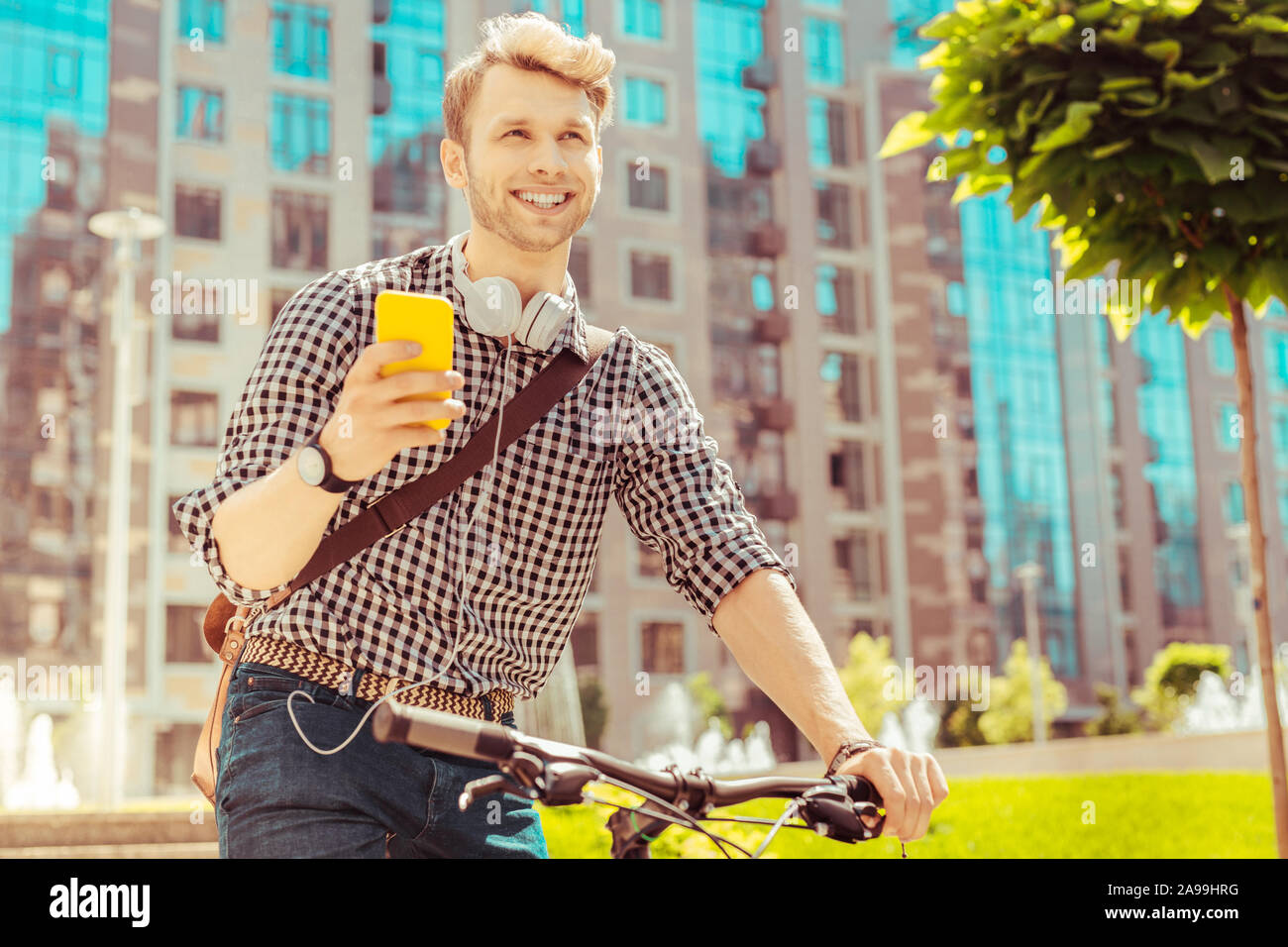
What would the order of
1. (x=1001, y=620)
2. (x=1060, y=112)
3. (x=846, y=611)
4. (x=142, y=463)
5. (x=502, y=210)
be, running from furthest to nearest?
(x=1001, y=620) → (x=846, y=611) → (x=142, y=463) → (x=1060, y=112) → (x=502, y=210)

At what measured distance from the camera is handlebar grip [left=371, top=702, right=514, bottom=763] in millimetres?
1634

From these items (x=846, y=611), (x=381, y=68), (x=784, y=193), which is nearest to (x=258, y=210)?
(x=381, y=68)

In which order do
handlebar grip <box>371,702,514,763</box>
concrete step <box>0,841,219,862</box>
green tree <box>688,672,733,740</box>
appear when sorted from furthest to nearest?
green tree <box>688,672,733,740</box> → concrete step <box>0,841,219,862</box> → handlebar grip <box>371,702,514,763</box>

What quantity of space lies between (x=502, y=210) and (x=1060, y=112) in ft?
9.97

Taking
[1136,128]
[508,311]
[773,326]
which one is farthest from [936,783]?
[773,326]

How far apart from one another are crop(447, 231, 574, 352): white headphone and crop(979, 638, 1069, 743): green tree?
41.3 metres

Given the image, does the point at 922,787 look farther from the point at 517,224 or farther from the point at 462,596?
the point at 517,224

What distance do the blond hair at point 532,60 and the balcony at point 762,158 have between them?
136 ft

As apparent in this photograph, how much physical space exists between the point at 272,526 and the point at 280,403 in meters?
0.34

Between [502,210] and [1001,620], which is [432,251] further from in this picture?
[1001,620]

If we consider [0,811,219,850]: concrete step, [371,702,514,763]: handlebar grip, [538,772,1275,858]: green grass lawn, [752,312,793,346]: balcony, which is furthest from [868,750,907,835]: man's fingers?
[752,312,793,346]: balcony

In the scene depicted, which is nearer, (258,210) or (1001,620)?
(258,210)

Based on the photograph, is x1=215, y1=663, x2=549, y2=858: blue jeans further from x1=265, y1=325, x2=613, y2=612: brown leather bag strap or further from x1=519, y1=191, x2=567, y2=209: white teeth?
x1=519, y1=191, x2=567, y2=209: white teeth
